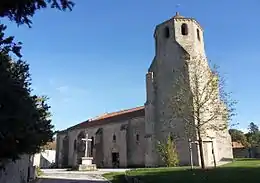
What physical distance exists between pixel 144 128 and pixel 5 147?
33.8m

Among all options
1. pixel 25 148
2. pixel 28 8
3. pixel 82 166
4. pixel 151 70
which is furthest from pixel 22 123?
pixel 151 70

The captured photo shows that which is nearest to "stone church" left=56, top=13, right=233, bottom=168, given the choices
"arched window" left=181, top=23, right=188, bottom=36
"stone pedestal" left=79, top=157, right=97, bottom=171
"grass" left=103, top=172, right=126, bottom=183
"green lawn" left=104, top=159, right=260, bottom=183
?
"arched window" left=181, top=23, right=188, bottom=36

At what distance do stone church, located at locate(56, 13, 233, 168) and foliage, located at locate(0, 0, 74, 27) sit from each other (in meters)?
29.5

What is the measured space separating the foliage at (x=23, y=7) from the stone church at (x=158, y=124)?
29470mm

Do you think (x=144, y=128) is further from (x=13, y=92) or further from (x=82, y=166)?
(x=13, y=92)

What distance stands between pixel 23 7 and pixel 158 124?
3237 centimetres

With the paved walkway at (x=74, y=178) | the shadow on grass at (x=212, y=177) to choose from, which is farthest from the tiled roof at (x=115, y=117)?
the shadow on grass at (x=212, y=177)

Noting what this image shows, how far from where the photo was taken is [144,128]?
131 feet

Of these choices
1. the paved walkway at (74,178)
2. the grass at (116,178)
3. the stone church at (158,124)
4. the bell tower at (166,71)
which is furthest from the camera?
the bell tower at (166,71)

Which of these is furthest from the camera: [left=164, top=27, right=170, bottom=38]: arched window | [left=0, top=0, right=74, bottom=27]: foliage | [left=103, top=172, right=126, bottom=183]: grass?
[left=164, top=27, right=170, bottom=38]: arched window

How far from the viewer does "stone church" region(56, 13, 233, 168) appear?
114 feet

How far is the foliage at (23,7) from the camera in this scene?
498cm

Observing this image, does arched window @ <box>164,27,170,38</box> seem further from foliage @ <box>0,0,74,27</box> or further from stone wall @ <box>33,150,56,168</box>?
foliage @ <box>0,0,74,27</box>

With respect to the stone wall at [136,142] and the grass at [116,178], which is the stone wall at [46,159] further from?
the grass at [116,178]
